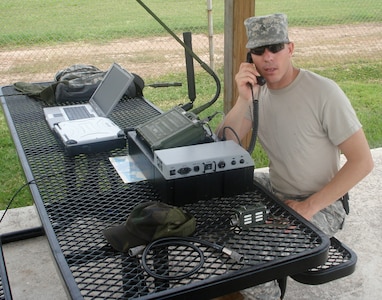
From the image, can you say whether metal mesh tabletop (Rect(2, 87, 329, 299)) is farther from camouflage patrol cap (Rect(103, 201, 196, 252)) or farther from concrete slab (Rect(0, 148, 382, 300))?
concrete slab (Rect(0, 148, 382, 300))

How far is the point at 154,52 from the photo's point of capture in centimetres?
697

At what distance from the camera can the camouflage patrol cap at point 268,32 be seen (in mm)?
1854

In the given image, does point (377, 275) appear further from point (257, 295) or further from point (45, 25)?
point (45, 25)

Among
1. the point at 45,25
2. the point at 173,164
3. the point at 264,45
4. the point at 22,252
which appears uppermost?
the point at 264,45

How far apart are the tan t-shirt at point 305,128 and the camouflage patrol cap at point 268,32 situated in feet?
0.68

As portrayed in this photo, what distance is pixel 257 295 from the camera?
66.1 inches

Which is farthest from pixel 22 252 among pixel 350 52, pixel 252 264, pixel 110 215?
pixel 350 52

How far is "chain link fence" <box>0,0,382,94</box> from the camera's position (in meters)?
6.54

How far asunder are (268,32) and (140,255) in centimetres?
102

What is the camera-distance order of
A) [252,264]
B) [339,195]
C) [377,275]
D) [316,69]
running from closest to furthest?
[252,264], [339,195], [377,275], [316,69]

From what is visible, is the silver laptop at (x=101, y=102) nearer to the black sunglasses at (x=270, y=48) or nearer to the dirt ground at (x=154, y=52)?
the black sunglasses at (x=270, y=48)

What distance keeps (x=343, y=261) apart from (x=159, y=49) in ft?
19.4

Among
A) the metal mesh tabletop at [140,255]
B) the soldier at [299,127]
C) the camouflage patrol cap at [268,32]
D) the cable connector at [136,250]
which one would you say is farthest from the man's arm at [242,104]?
the cable connector at [136,250]

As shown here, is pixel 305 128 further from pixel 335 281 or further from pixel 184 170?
pixel 335 281
